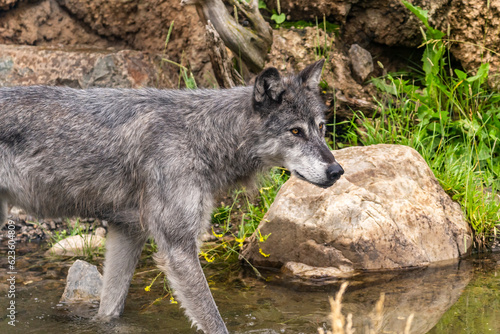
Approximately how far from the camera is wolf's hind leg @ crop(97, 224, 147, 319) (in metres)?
4.98

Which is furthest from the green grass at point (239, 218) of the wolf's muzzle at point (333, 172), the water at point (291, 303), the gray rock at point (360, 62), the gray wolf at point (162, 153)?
the gray rock at point (360, 62)

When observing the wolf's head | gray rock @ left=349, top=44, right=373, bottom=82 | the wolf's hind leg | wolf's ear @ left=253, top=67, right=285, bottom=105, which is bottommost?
the wolf's hind leg

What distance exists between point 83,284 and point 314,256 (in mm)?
2307

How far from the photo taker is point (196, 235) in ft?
14.4

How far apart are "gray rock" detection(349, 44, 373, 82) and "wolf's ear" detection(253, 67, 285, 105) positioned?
4280 millimetres

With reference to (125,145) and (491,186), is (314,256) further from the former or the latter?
(491,186)

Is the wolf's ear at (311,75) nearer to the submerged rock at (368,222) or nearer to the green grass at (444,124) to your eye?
the submerged rock at (368,222)

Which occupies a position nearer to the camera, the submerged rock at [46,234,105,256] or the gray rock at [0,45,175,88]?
the submerged rock at [46,234,105,256]

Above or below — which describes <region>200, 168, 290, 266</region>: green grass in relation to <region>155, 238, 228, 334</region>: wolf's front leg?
below

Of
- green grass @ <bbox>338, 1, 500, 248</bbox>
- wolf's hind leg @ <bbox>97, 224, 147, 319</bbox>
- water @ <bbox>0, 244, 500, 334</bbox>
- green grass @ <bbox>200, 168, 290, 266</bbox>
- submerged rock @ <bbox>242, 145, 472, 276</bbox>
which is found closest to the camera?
water @ <bbox>0, 244, 500, 334</bbox>

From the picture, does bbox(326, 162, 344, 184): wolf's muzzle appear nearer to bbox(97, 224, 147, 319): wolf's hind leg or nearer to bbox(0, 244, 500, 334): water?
bbox(0, 244, 500, 334): water

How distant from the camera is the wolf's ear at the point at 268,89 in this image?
4.48 m

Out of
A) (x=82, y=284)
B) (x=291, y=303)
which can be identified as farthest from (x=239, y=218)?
(x=82, y=284)

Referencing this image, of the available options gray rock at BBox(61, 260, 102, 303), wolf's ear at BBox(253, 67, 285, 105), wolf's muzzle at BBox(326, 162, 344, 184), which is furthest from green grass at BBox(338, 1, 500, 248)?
gray rock at BBox(61, 260, 102, 303)
